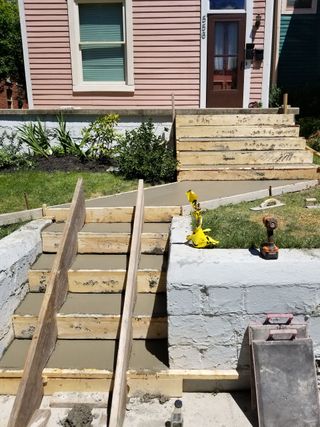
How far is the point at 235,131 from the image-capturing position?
8438 mm

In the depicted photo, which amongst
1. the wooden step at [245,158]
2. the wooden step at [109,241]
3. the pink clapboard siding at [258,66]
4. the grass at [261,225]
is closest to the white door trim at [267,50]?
the pink clapboard siding at [258,66]

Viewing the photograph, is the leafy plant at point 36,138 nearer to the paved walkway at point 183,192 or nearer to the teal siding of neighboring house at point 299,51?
the paved walkway at point 183,192

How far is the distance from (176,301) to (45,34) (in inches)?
323

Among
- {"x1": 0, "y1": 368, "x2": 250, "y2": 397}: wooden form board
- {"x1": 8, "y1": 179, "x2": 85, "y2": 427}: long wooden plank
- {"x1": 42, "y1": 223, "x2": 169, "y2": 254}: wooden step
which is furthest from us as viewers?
{"x1": 42, "y1": 223, "x2": 169, "y2": 254}: wooden step

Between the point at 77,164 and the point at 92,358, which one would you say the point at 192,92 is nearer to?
the point at 77,164

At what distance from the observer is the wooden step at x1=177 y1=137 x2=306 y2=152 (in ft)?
26.1

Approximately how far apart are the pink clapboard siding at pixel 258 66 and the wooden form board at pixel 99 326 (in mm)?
7298

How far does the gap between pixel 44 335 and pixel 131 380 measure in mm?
903

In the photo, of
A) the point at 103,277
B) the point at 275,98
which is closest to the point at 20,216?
the point at 103,277

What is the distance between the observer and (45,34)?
382 inches

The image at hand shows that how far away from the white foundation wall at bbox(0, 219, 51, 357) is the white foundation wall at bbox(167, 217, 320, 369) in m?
1.70

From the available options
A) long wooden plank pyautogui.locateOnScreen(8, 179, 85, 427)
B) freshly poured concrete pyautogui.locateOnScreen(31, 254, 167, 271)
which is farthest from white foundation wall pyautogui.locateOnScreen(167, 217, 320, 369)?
long wooden plank pyautogui.locateOnScreen(8, 179, 85, 427)

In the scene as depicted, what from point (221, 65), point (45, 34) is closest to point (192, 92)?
point (221, 65)

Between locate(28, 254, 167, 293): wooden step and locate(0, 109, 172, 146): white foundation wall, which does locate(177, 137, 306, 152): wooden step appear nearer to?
locate(0, 109, 172, 146): white foundation wall
